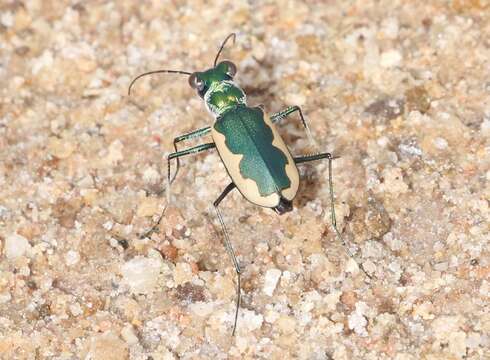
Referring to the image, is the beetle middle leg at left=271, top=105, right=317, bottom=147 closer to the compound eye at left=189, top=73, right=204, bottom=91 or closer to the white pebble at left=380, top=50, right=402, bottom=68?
the compound eye at left=189, top=73, right=204, bottom=91

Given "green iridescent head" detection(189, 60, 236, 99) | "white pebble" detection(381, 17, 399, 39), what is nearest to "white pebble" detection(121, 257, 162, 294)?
"green iridescent head" detection(189, 60, 236, 99)

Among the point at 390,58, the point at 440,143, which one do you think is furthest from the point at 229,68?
the point at 440,143

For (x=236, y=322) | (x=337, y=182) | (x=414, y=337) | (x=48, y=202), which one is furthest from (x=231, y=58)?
(x=414, y=337)

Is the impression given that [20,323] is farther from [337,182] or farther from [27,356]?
[337,182]

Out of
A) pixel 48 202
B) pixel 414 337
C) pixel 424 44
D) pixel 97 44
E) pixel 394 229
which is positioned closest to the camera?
pixel 414 337

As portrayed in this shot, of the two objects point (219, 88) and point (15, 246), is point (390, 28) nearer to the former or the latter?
point (219, 88)

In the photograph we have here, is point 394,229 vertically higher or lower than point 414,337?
higher

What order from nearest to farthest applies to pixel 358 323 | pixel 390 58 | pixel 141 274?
pixel 358 323, pixel 141 274, pixel 390 58
